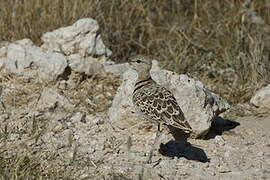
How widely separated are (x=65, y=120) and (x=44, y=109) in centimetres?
22

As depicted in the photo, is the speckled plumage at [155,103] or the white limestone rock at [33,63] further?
the white limestone rock at [33,63]

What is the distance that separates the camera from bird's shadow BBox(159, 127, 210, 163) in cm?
515

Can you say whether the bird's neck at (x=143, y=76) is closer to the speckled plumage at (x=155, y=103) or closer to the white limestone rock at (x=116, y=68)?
the speckled plumage at (x=155, y=103)

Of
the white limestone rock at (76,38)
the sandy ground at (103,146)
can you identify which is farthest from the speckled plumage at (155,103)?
the white limestone rock at (76,38)

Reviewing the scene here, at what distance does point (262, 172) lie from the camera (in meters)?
4.83

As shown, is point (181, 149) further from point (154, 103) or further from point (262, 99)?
point (262, 99)

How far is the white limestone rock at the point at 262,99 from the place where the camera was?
6.10 meters

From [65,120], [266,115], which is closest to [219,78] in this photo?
[266,115]

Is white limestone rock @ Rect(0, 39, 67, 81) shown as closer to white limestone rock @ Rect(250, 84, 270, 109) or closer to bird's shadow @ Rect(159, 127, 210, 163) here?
bird's shadow @ Rect(159, 127, 210, 163)

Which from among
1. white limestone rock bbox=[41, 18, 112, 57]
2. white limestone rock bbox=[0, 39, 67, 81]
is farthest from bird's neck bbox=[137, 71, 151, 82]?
white limestone rock bbox=[41, 18, 112, 57]

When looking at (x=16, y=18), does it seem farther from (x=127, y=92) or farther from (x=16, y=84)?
(x=127, y=92)

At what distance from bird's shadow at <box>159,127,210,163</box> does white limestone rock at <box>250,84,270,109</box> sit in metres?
0.98

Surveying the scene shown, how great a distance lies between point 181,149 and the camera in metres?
5.31

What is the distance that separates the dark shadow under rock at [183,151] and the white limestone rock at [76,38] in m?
1.44
